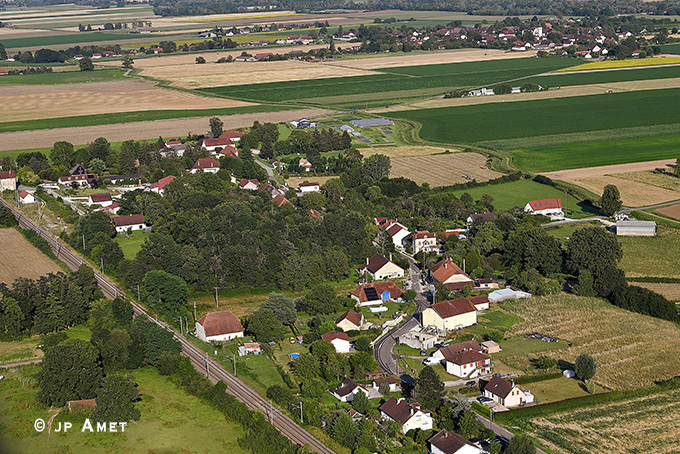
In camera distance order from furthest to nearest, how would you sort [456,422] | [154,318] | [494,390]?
[154,318], [494,390], [456,422]

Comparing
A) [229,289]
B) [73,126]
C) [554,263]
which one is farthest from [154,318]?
[73,126]

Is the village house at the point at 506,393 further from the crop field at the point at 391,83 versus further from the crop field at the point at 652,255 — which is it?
the crop field at the point at 391,83

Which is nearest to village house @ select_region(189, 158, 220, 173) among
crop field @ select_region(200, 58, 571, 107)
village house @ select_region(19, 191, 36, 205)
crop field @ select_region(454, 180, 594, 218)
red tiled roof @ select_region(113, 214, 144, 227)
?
red tiled roof @ select_region(113, 214, 144, 227)

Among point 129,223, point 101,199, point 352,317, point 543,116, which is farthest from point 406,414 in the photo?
point 543,116

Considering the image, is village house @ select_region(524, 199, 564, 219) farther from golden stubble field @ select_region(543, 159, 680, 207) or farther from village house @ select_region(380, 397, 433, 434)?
village house @ select_region(380, 397, 433, 434)

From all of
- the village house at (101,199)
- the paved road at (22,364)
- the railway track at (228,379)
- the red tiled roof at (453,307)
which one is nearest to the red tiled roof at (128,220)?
the village house at (101,199)

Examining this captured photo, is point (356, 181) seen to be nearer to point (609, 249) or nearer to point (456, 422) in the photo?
point (609, 249)

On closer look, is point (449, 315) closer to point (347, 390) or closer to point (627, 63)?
point (347, 390)
